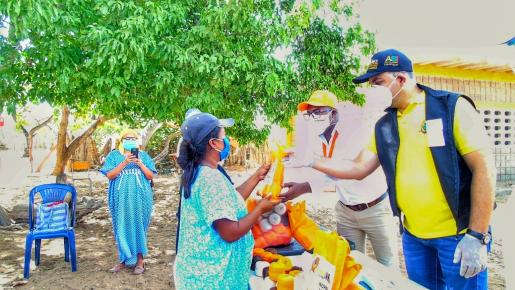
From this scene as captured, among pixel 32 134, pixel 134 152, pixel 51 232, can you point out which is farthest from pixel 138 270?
pixel 32 134

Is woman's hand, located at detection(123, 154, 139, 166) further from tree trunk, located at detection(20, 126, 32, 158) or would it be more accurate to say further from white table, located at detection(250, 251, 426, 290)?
tree trunk, located at detection(20, 126, 32, 158)

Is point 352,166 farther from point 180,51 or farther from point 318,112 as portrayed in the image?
point 180,51

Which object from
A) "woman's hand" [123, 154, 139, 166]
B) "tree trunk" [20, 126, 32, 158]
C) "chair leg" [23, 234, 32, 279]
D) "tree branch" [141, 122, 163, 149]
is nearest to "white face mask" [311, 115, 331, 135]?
"woman's hand" [123, 154, 139, 166]

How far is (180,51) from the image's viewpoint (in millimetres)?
3594

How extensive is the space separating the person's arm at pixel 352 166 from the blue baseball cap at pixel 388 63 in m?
0.34

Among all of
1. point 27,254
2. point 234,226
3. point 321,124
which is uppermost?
point 321,124

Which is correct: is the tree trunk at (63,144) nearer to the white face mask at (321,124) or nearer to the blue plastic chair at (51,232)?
the blue plastic chair at (51,232)

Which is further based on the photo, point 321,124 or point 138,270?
point 138,270

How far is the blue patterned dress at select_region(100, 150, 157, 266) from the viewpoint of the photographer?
12.7ft

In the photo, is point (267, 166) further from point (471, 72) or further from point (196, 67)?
point (196, 67)

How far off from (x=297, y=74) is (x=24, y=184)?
27.7 feet

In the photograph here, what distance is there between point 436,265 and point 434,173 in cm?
36

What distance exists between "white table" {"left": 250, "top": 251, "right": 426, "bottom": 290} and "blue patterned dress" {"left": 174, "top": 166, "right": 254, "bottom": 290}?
348 mm

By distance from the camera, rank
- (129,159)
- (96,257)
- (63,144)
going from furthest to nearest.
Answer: (63,144), (96,257), (129,159)
